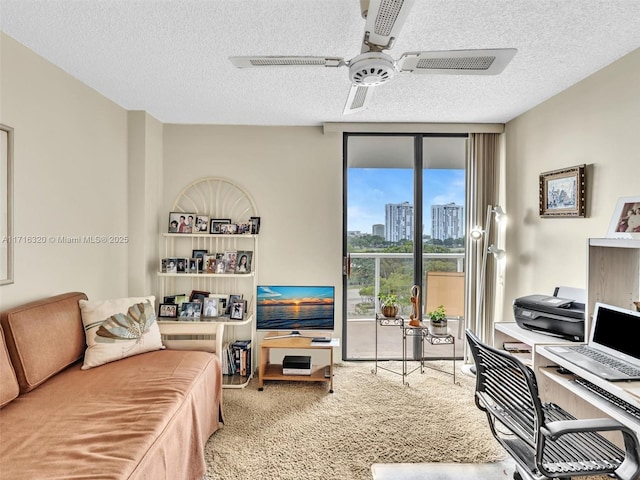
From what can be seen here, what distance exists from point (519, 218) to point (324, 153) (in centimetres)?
193

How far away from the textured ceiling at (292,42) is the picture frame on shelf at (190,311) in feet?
5.80

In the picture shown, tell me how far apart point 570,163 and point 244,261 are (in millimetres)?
2767

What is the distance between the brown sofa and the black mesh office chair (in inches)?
60.2

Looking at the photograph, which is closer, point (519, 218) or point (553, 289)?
point (553, 289)

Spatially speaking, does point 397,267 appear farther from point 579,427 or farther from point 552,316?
point 579,427

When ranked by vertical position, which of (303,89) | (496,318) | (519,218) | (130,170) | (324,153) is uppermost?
(303,89)

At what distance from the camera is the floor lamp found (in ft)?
11.1

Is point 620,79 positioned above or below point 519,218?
above

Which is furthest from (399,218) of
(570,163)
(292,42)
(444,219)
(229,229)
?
(292,42)

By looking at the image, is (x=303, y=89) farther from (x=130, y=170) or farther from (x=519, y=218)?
(x=519, y=218)

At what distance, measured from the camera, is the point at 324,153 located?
365 centimetres

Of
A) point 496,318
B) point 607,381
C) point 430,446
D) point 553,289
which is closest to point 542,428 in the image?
point 607,381

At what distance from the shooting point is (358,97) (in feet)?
6.66

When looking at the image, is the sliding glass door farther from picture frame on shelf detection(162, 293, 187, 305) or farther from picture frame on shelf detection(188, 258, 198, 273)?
picture frame on shelf detection(162, 293, 187, 305)
